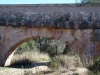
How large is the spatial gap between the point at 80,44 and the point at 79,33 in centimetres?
44

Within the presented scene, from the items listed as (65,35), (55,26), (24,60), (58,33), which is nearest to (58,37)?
(58,33)

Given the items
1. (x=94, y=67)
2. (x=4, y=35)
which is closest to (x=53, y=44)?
(x=4, y=35)

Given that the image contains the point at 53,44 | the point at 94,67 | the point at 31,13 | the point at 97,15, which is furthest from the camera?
the point at 53,44

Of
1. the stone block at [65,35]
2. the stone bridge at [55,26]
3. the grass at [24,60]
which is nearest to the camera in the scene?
the stone bridge at [55,26]

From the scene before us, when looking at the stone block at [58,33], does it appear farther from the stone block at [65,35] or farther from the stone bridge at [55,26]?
the stone block at [65,35]

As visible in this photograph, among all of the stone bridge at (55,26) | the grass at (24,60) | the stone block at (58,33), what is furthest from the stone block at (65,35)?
the grass at (24,60)

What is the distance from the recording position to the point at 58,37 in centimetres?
998

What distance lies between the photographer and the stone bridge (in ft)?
31.4

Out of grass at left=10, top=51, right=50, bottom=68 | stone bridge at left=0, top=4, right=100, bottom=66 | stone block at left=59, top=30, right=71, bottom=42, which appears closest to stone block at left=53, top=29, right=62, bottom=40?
stone bridge at left=0, top=4, right=100, bottom=66

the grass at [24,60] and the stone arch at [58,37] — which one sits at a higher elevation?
the stone arch at [58,37]

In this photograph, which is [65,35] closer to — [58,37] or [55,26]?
[58,37]

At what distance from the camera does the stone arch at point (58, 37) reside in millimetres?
9625

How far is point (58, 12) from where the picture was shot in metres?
9.96

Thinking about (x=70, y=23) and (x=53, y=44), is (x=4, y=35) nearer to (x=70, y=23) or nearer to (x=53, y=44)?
(x=70, y=23)
